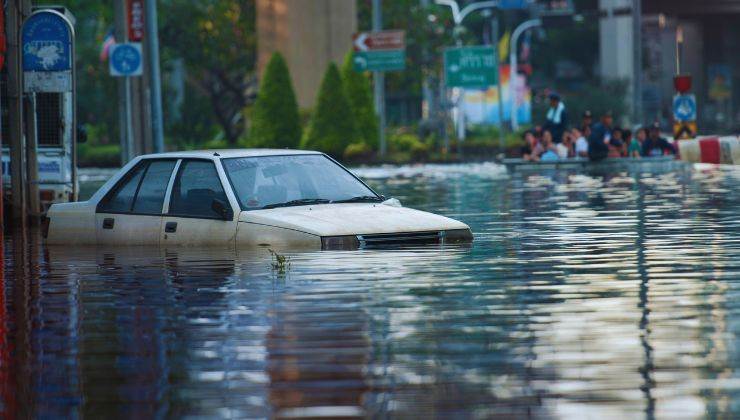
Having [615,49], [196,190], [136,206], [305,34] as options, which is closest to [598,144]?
[136,206]

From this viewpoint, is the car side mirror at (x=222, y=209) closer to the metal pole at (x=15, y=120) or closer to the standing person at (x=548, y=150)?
the metal pole at (x=15, y=120)

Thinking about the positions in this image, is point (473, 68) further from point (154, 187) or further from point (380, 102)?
point (154, 187)

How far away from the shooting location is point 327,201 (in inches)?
687

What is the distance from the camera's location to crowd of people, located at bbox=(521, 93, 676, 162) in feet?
140

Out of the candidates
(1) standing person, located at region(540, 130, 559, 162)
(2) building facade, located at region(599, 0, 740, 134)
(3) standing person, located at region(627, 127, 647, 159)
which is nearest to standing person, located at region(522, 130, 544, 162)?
(1) standing person, located at region(540, 130, 559, 162)

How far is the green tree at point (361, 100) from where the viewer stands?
6144cm

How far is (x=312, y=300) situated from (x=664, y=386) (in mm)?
4773

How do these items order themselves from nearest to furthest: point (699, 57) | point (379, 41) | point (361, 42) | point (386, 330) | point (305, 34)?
point (386, 330), point (379, 41), point (361, 42), point (305, 34), point (699, 57)

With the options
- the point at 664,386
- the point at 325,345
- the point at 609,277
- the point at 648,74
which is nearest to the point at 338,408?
the point at 664,386

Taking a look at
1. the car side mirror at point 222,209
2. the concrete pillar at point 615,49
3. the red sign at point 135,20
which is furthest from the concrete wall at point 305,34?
the car side mirror at point 222,209

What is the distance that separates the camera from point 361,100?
204 feet

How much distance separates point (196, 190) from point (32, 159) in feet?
29.5

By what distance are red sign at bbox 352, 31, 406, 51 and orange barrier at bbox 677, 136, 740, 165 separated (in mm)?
15397

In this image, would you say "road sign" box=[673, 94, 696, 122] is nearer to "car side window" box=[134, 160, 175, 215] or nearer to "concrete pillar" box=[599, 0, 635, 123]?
"car side window" box=[134, 160, 175, 215]
